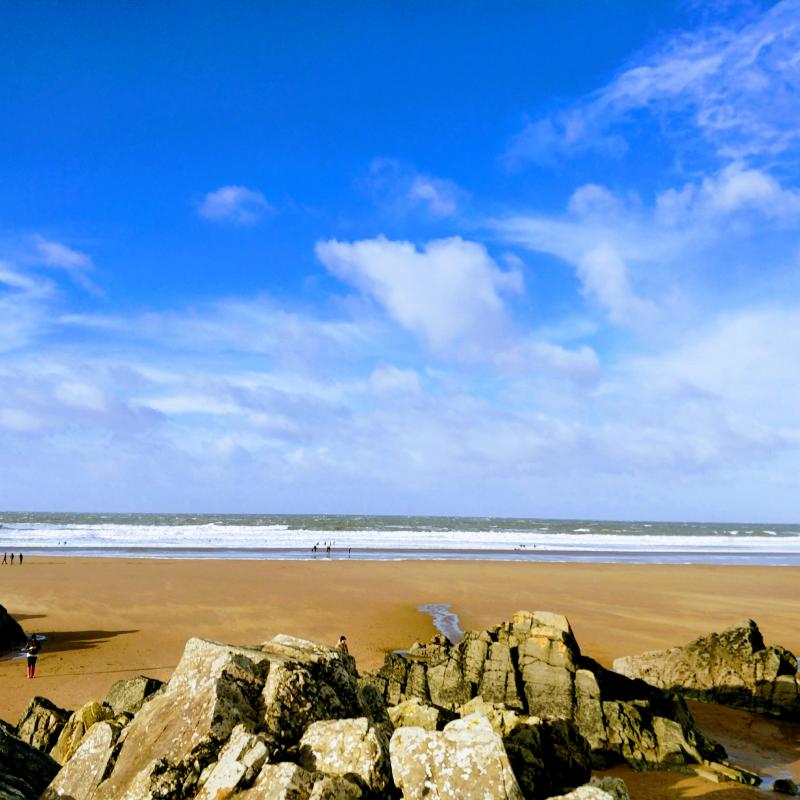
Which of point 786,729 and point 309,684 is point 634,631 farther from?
point 309,684

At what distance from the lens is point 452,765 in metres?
6.14

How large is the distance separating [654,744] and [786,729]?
5392mm

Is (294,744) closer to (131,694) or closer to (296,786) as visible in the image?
(296,786)

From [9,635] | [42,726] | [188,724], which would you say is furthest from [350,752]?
[9,635]

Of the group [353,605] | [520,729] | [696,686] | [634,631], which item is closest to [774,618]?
[634,631]

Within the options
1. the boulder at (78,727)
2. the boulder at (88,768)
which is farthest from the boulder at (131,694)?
the boulder at (88,768)

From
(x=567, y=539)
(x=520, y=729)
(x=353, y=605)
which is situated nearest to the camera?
(x=520, y=729)

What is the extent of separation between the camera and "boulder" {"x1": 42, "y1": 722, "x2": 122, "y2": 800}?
6848mm

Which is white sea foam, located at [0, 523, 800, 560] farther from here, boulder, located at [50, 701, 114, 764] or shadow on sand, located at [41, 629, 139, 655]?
boulder, located at [50, 701, 114, 764]

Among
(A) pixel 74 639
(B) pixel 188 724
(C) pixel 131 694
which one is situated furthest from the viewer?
(A) pixel 74 639

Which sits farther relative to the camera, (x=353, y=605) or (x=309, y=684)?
(x=353, y=605)

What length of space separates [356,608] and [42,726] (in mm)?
22067

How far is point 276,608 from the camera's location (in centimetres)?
3259

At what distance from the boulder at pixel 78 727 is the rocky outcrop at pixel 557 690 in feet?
21.2
